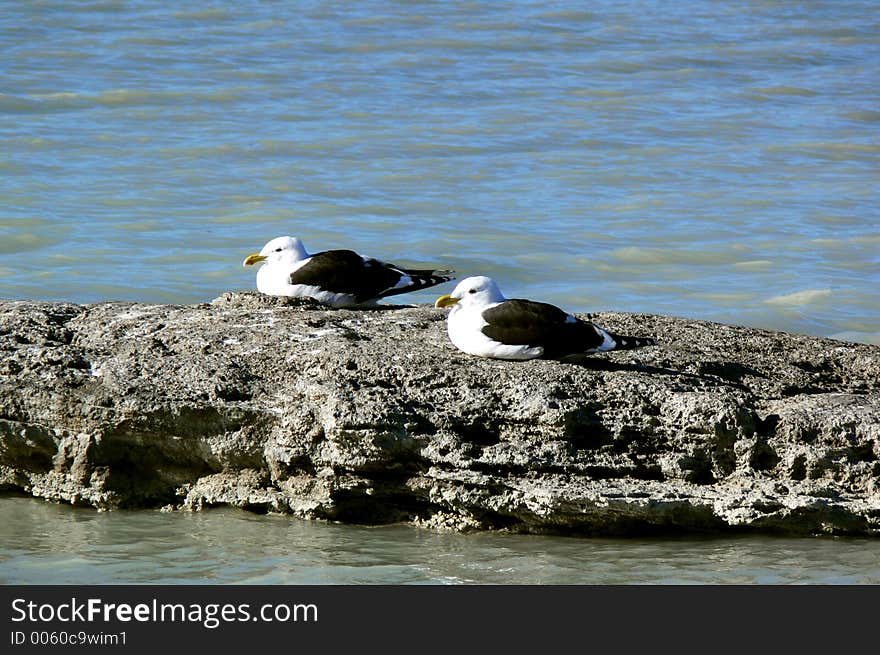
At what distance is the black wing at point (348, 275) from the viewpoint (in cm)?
710

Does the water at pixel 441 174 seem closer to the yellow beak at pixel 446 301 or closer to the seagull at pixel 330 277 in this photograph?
the yellow beak at pixel 446 301

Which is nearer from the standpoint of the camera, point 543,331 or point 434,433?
point 434,433

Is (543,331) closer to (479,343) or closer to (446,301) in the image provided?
(479,343)

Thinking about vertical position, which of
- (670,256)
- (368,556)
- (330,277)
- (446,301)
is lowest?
(368,556)

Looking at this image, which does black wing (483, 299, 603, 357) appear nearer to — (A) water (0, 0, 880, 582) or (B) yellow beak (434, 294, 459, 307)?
(B) yellow beak (434, 294, 459, 307)

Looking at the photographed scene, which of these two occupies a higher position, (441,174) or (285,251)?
(441,174)

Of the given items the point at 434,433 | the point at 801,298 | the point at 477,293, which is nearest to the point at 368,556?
the point at 434,433

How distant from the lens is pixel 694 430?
5660 mm

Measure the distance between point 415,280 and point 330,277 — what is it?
55cm

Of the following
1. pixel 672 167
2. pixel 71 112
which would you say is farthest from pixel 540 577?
pixel 71 112

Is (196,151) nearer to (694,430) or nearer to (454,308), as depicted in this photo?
(454,308)

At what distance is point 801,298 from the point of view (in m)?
11.2

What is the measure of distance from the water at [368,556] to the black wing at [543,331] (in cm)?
92

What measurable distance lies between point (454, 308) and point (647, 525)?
1455 mm
